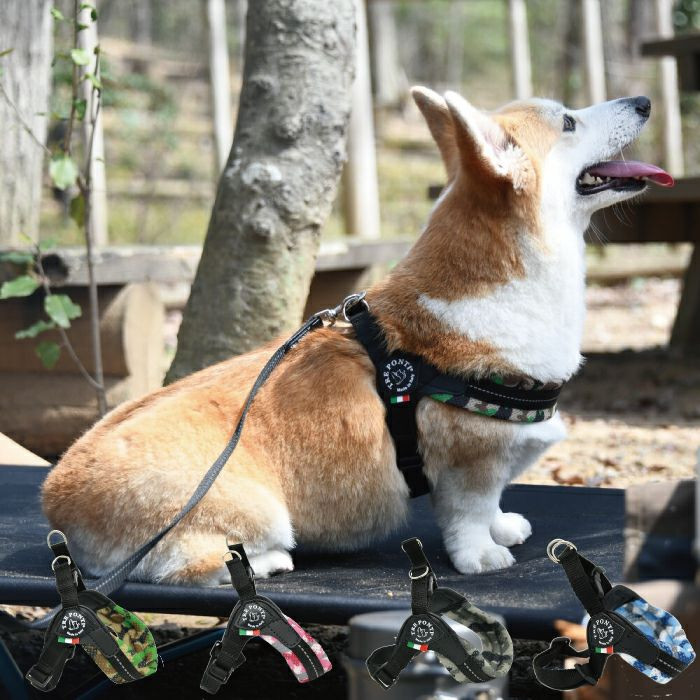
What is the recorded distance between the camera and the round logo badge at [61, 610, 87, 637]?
2.06 metres

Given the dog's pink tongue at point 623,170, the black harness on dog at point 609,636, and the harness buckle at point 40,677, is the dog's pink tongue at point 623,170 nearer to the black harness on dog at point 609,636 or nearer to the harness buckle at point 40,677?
the black harness on dog at point 609,636

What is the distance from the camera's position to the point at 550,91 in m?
20.0

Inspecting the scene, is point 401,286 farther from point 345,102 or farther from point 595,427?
point 595,427

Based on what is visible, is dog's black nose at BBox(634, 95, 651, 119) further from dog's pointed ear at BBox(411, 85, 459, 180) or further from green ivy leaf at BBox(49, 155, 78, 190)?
green ivy leaf at BBox(49, 155, 78, 190)

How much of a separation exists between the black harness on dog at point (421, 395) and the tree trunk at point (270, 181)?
157 centimetres

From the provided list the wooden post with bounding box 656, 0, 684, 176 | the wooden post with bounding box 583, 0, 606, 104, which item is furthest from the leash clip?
the wooden post with bounding box 656, 0, 684, 176

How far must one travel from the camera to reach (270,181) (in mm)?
3900

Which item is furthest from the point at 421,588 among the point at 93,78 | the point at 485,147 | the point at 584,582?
the point at 93,78

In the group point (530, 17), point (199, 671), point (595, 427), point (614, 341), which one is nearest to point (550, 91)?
point (530, 17)

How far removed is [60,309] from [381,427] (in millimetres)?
2143

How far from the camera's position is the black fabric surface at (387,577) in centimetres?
208

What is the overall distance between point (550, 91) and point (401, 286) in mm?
18567

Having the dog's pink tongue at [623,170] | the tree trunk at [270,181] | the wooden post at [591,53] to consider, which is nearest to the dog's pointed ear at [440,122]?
the dog's pink tongue at [623,170]

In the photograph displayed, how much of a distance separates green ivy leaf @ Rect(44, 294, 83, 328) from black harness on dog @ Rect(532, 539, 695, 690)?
8.85 ft
